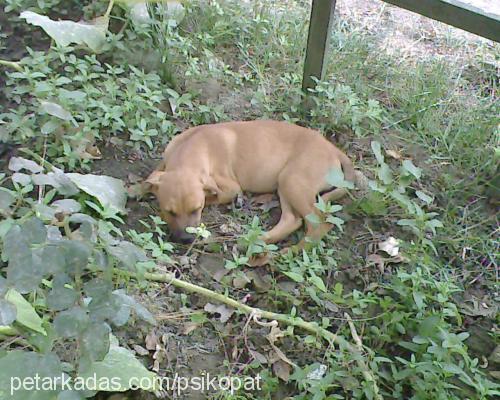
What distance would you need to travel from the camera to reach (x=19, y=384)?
173cm

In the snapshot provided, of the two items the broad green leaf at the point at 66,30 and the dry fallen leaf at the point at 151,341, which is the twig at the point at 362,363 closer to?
the dry fallen leaf at the point at 151,341

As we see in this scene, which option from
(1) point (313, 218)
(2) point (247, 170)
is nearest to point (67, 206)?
(1) point (313, 218)

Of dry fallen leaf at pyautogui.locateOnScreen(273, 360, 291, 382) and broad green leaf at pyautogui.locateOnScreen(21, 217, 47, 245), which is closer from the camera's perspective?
broad green leaf at pyautogui.locateOnScreen(21, 217, 47, 245)

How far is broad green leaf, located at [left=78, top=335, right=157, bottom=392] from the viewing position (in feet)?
6.80

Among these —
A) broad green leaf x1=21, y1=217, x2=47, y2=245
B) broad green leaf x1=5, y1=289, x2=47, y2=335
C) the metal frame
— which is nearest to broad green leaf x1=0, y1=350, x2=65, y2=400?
broad green leaf x1=5, y1=289, x2=47, y2=335

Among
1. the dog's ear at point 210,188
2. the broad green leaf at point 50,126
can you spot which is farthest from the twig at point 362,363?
the broad green leaf at point 50,126

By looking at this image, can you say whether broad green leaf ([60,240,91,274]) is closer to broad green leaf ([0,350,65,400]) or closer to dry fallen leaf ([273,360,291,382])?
broad green leaf ([0,350,65,400])

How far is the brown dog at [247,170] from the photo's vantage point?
124 inches

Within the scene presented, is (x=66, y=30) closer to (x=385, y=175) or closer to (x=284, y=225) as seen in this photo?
(x=284, y=225)

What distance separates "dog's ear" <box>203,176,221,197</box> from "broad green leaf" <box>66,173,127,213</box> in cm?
40

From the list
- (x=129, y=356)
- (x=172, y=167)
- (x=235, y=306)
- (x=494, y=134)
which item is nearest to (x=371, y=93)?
(x=494, y=134)

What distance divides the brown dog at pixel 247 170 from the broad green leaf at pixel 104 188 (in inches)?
6.1

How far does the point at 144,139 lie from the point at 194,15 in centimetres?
130

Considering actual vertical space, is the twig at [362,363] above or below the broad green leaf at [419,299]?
below
